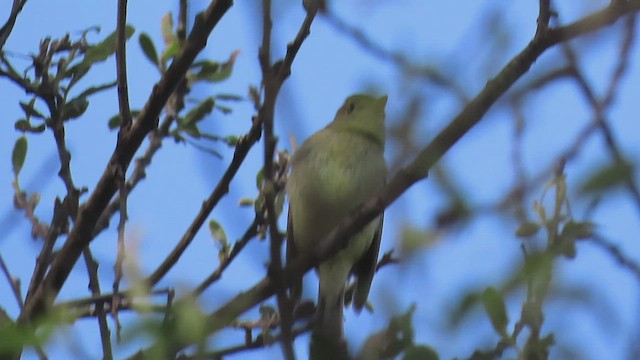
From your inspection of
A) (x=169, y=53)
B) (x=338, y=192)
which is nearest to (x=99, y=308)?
(x=169, y=53)

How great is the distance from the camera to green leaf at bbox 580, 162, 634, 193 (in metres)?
1.41

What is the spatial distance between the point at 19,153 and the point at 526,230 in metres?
2.57

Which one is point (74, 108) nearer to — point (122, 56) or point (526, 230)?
point (122, 56)

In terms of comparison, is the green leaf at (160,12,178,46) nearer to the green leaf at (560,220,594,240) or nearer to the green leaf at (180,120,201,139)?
the green leaf at (180,120,201,139)

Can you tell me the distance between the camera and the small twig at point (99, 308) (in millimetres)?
2033

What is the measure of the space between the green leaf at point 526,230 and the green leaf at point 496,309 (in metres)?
0.10

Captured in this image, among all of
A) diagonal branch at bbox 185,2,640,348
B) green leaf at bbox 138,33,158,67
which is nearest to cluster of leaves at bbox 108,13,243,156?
green leaf at bbox 138,33,158,67

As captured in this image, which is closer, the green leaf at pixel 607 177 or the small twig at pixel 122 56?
the green leaf at pixel 607 177

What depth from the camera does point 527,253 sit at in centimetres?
150

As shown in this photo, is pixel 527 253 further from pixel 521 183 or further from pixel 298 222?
pixel 298 222

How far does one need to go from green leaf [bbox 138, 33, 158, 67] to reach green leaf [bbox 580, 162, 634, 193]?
2.81 metres

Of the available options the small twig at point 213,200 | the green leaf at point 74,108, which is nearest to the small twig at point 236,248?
the small twig at point 213,200

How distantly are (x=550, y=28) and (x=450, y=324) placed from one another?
1.02m

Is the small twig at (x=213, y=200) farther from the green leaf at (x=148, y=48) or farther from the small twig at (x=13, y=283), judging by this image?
the green leaf at (x=148, y=48)
